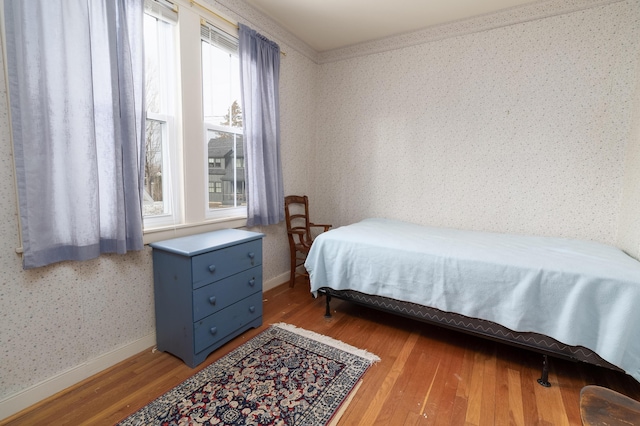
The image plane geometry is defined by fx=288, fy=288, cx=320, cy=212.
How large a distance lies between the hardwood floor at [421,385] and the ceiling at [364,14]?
2.79 meters

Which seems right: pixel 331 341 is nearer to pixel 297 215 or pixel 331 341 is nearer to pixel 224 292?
pixel 224 292

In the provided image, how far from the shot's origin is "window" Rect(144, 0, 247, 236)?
6.64 feet

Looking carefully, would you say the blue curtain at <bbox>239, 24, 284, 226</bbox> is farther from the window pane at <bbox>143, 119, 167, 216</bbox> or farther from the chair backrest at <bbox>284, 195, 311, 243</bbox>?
the window pane at <bbox>143, 119, 167, 216</bbox>

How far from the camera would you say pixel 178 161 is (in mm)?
2178

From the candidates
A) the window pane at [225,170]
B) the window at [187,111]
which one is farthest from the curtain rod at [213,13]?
the window pane at [225,170]

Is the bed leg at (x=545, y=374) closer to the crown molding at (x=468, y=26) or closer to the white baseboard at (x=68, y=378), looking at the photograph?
the white baseboard at (x=68, y=378)

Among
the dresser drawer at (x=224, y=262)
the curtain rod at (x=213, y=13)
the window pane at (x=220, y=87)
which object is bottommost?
the dresser drawer at (x=224, y=262)

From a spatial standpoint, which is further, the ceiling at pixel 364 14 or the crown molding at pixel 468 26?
the ceiling at pixel 364 14

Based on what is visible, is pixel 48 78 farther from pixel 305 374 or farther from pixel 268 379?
pixel 305 374

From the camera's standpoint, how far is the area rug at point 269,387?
144 centimetres

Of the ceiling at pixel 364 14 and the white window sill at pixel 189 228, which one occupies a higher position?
the ceiling at pixel 364 14

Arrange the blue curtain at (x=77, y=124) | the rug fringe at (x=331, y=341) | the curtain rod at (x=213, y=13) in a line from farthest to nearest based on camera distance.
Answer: the curtain rod at (x=213, y=13) < the rug fringe at (x=331, y=341) < the blue curtain at (x=77, y=124)

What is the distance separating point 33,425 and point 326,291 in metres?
1.83

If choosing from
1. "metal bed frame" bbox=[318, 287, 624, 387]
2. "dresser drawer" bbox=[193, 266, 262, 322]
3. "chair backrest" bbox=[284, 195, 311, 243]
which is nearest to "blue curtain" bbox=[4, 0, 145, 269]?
"dresser drawer" bbox=[193, 266, 262, 322]
